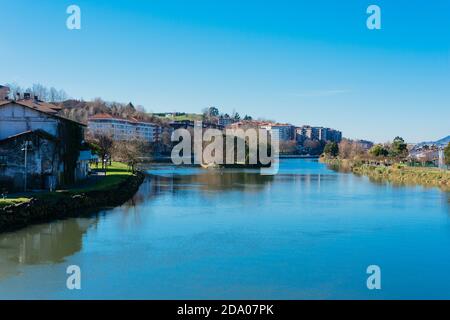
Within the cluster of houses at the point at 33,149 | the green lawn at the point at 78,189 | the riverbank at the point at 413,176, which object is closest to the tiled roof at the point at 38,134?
the cluster of houses at the point at 33,149

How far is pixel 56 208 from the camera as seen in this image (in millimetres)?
17750

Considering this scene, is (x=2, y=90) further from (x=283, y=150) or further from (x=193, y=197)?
(x=283, y=150)

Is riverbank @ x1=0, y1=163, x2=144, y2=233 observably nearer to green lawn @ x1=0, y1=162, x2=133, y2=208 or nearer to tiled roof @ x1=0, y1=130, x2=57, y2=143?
green lawn @ x1=0, y1=162, x2=133, y2=208

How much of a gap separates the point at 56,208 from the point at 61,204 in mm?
421

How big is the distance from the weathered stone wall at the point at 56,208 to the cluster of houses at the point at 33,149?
1.47 metres

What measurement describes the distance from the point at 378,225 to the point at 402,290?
7795 mm

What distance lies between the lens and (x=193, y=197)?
25531 mm

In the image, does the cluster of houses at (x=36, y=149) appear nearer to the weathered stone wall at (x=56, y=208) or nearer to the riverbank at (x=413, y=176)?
the weathered stone wall at (x=56, y=208)

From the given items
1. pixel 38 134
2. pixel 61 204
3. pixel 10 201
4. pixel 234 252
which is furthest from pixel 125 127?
pixel 234 252

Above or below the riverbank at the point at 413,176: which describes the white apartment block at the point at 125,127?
above

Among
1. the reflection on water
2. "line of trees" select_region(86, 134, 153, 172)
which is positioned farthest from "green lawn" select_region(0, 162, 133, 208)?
"line of trees" select_region(86, 134, 153, 172)

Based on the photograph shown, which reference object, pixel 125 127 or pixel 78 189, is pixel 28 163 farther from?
pixel 125 127

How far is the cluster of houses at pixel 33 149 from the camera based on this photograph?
19.3m
